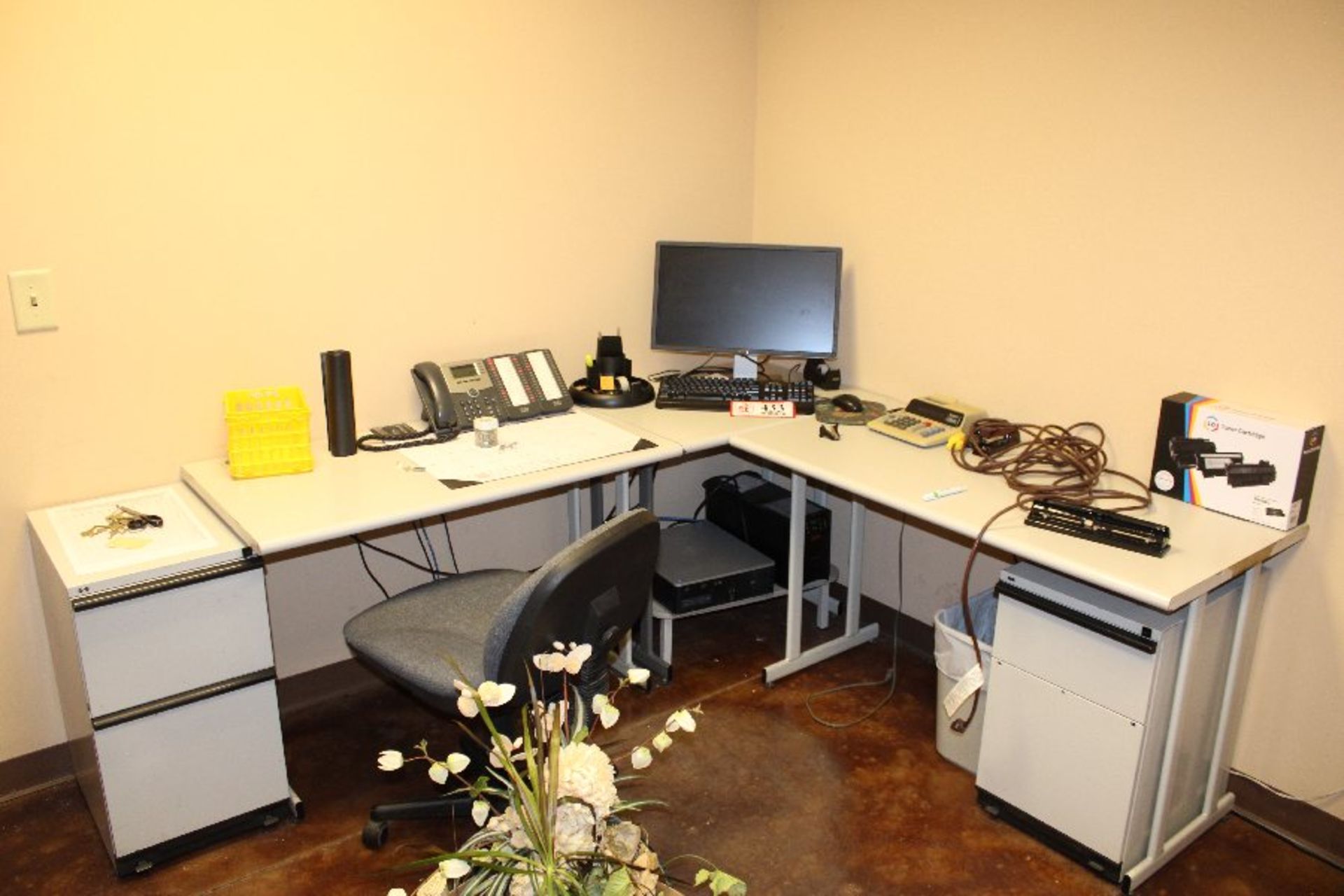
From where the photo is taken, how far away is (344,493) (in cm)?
243

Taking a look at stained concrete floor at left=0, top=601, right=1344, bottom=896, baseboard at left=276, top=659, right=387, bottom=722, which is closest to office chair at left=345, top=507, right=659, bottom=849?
stained concrete floor at left=0, top=601, right=1344, bottom=896

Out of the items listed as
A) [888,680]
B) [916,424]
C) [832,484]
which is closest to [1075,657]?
[832,484]

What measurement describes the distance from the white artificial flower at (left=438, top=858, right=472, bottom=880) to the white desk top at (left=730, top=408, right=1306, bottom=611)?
4.62ft

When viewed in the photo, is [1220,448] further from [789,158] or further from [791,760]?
[789,158]

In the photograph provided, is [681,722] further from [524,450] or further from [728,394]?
[728,394]

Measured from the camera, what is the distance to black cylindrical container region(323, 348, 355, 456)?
259cm

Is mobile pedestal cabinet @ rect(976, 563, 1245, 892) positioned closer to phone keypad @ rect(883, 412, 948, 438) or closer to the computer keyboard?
phone keypad @ rect(883, 412, 948, 438)

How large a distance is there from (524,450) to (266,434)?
61cm

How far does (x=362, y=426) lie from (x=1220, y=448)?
2115mm

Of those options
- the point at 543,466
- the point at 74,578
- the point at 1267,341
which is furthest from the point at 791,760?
the point at 74,578

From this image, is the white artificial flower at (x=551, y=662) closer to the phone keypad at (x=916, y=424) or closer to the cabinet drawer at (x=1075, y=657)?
the cabinet drawer at (x=1075, y=657)

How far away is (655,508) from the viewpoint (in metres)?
3.58

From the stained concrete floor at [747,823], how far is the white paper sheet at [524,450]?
76 centimetres

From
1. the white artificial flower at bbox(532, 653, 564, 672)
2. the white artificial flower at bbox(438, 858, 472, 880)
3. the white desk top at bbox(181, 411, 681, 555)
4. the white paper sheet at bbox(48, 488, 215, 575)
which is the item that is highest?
the white artificial flower at bbox(532, 653, 564, 672)
